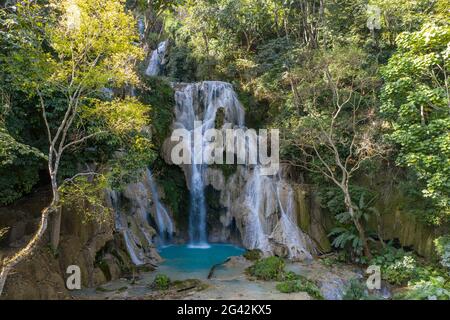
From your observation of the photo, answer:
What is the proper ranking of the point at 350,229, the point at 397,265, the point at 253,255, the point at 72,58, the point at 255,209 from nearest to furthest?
1. the point at 72,58
2. the point at 397,265
3. the point at 253,255
4. the point at 350,229
5. the point at 255,209

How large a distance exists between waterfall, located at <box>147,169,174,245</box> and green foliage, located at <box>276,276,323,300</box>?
7369mm

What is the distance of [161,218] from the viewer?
1644 centimetres

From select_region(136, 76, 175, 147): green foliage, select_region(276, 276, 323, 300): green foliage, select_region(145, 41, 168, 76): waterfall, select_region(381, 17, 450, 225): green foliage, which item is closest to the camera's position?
select_region(276, 276, 323, 300): green foliage

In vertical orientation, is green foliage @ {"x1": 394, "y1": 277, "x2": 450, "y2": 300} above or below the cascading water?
below

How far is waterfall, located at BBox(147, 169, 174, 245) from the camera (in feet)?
53.5

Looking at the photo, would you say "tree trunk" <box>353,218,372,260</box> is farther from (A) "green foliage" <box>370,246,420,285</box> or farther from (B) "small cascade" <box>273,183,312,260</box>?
(B) "small cascade" <box>273,183,312,260</box>

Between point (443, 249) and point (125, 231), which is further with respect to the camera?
point (125, 231)

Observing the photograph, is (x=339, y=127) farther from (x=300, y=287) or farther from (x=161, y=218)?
(x=161, y=218)

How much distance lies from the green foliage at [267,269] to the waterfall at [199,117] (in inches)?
194

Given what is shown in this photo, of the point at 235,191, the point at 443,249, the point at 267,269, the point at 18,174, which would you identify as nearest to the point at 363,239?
the point at 443,249

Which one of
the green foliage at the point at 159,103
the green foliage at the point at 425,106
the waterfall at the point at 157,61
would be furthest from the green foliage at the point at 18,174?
the waterfall at the point at 157,61

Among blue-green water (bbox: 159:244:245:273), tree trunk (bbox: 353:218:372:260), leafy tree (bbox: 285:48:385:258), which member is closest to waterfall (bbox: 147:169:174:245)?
blue-green water (bbox: 159:244:245:273)

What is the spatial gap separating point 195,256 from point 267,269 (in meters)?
3.87

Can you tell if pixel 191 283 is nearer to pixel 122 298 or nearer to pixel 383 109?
pixel 122 298
